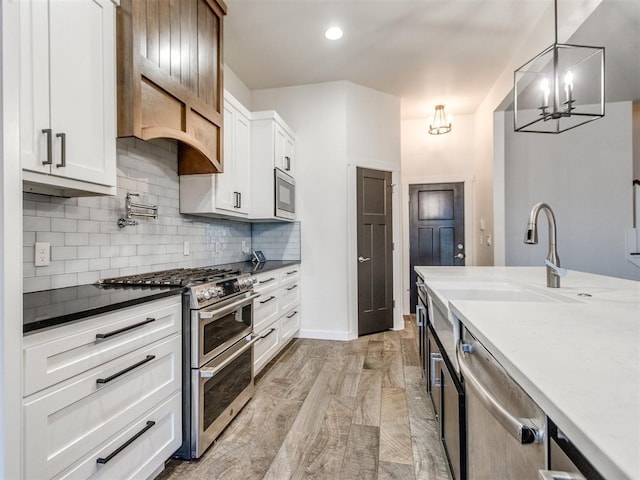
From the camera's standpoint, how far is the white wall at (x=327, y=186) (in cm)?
393

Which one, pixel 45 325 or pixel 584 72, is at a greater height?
pixel 584 72

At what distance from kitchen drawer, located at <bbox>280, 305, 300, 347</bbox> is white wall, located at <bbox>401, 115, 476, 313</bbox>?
1850mm

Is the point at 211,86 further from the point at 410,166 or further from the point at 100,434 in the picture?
the point at 410,166

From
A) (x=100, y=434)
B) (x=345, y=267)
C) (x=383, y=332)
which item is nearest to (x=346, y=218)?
(x=345, y=267)

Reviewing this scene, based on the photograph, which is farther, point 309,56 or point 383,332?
point 383,332

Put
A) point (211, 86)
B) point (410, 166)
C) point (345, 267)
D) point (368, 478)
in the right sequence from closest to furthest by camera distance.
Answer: point (368, 478)
point (211, 86)
point (345, 267)
point (410, 166)

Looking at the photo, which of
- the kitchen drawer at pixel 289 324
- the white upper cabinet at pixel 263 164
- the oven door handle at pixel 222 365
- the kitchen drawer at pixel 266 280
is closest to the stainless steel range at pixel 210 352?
the oven door handle at pixel 222 365

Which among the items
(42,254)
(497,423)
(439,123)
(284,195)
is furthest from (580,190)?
(42,254)

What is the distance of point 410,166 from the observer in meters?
5.23

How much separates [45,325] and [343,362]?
8.29 feet

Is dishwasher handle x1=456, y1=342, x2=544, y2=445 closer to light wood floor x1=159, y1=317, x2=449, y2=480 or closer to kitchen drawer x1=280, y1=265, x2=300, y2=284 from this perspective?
light wood floor x1=159, y1=317, x2=449, y2=480

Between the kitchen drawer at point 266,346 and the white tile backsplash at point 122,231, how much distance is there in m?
0.83

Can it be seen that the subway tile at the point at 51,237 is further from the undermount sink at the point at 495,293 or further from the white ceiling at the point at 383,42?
the white ceiling at the point at 383,42

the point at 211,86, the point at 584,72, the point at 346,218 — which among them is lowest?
the point at 346,218
